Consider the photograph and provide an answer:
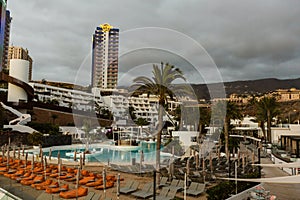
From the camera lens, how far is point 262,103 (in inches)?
1516

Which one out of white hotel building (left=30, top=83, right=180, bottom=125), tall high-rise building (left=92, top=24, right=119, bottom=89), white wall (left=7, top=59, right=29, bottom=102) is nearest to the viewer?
white wall (left=7, top=59, right=29, bottom=102)

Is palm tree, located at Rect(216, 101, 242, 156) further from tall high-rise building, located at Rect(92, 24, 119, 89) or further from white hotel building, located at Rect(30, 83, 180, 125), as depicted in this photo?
tall high-rise building, located at Rect(92, 24, 119, 89)

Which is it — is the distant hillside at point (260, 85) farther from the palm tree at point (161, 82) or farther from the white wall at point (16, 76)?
the palm tree at point (161, 82)

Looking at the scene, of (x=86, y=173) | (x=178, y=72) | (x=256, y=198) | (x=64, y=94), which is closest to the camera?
(x=256, y=198)

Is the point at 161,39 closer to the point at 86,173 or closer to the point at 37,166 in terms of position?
the point at 86,173

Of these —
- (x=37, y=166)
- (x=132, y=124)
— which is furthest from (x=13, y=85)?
(x=37, y=166)

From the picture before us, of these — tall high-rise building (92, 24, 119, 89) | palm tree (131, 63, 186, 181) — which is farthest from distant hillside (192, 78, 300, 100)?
palm tree (131, 63, 186, 181)

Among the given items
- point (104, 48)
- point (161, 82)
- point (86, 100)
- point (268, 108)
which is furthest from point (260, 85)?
point (161, 82)

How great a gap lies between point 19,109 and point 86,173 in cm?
2897

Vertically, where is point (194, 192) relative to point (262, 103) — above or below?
below

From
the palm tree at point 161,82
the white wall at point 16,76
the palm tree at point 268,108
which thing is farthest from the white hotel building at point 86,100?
the palm tree at point 161,82

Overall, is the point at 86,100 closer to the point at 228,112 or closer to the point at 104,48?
the point at 104,48

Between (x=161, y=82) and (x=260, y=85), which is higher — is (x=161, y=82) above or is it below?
Result: below

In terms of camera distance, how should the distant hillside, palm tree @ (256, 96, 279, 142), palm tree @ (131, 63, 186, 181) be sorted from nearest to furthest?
palm tree @ (131, 63, 186, 181) → palm tree @ (256, 96, 279, 142) → the distant hillside
